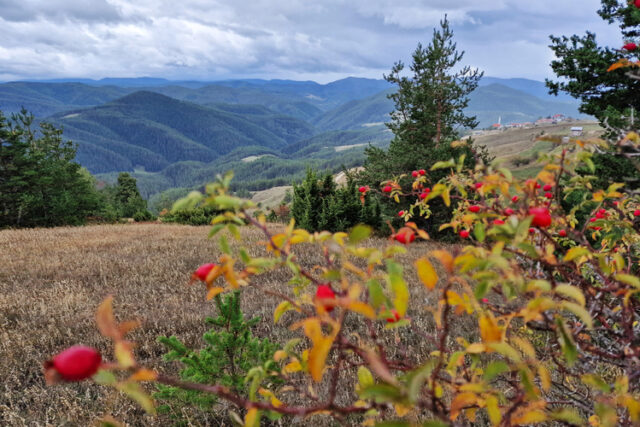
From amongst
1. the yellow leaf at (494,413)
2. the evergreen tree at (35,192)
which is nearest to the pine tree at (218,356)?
the yellow leaf at (494,413)

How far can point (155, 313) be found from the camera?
5449 millimetres

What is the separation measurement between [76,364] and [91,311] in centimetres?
588

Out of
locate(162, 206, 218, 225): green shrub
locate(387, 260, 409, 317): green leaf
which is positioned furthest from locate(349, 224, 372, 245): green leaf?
locate(162, 206, 218, 225): green shrub

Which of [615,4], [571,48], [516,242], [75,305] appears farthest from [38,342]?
[615,4]

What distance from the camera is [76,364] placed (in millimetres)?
677

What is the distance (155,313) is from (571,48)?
11920mm

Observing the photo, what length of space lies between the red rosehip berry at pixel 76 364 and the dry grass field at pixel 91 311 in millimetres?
1341

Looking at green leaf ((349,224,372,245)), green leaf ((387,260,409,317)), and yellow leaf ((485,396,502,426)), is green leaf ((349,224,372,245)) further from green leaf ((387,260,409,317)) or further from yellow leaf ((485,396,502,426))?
yellow leaf ((485,396,502,426))

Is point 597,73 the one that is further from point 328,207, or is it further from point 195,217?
point 195,217

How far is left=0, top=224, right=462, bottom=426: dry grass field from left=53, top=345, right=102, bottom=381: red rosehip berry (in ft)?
4.40

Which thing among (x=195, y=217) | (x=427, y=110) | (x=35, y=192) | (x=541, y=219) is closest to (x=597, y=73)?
(x=427, y=110)

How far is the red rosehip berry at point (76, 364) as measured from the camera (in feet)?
2.17

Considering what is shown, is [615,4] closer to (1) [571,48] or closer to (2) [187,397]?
(1) [571,48]

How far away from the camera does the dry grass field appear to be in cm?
329
